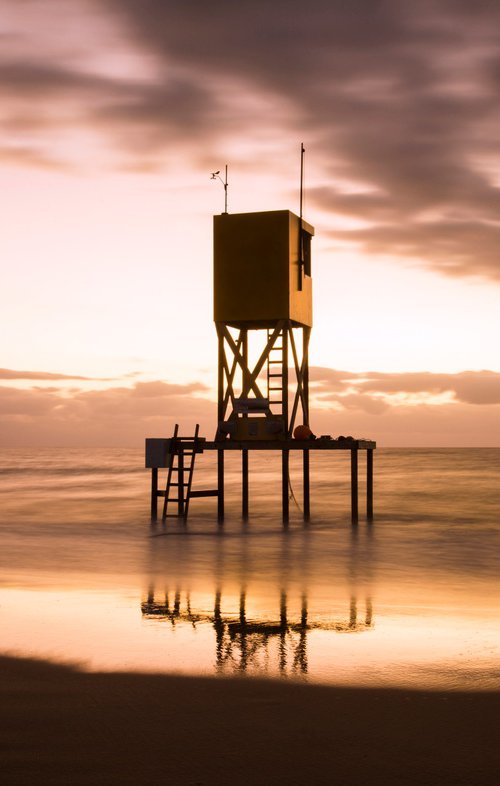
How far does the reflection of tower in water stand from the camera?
7.62 meters

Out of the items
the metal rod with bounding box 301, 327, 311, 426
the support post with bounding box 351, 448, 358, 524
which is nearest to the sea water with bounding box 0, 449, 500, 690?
the support post with bounding box 351, 448, 358, 524

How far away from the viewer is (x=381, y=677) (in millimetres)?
7129

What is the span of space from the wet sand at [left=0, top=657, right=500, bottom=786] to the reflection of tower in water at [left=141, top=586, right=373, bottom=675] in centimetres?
62

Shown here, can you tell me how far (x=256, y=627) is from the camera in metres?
9.40

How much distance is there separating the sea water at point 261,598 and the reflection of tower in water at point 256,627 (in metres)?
0.02

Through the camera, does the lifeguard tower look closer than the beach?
No

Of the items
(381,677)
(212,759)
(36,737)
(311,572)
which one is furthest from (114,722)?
(311,572)

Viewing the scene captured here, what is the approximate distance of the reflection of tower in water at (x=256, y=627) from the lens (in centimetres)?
762

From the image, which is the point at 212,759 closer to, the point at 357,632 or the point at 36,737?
the point at 36,737

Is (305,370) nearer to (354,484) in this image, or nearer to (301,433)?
(301,433)

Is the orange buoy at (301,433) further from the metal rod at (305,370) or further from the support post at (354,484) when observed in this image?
the support post at (354,484)

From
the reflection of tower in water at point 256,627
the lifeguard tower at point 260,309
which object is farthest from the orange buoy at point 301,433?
the reflection of tower in water at point 256,627

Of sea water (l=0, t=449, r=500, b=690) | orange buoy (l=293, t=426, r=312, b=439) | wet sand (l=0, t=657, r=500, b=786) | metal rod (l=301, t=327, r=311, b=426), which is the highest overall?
metal rod (l=301, t=327, r=311, b=426)

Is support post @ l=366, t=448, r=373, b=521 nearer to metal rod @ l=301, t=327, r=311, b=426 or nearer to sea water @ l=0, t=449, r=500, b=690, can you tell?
sea water @ l=0, t=449, r=500, b=690
